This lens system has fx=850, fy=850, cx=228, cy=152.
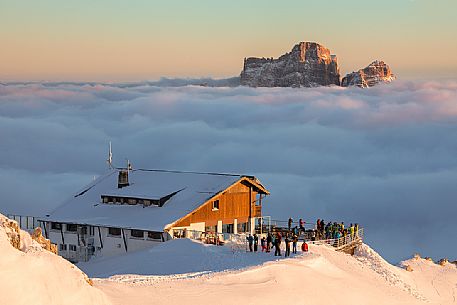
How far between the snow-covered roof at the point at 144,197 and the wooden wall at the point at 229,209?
40cm

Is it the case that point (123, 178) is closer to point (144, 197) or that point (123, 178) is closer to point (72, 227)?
point (144, 197)

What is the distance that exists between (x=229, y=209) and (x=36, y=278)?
2800 centimetres

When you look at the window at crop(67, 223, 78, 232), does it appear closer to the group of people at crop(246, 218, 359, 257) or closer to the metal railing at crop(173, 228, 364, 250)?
the metal railing at crop(173, 228, 364, 250)

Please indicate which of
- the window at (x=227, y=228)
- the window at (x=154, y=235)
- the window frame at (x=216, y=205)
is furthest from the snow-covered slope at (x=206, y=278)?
the window at (x=227, y=228)

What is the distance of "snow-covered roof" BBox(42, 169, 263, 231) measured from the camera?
4912 cm

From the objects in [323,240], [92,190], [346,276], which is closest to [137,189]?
[92,190]

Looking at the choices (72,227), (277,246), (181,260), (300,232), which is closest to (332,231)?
(300,232)

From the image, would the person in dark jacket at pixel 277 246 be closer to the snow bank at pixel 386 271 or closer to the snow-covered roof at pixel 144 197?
the snow bank at pixel 386 271

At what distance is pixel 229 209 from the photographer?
51594 millimetres

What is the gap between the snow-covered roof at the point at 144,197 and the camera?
4912cm

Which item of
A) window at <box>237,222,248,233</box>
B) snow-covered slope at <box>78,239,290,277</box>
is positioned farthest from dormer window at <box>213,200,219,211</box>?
snow-covered slope at <box>78,239,290,277</box>

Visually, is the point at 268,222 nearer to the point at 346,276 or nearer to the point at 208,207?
the point at 208,207

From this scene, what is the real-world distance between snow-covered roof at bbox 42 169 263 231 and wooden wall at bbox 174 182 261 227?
40 centimetres

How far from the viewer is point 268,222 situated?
55.6 metres
